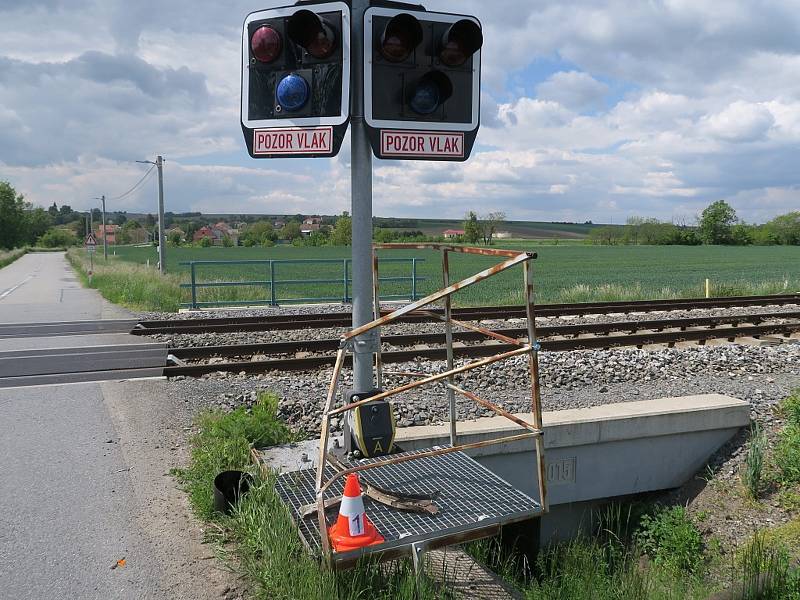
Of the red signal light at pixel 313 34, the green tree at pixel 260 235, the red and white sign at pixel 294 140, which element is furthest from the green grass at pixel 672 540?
the green tree at pixel 260 235

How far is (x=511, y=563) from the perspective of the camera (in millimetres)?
4988

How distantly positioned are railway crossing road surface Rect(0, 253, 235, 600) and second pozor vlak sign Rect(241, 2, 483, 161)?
2.64 metres

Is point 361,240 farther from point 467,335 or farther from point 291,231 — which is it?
point 291,231

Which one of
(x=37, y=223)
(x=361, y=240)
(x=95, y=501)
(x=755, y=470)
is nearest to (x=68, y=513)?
(x=95, y=501)

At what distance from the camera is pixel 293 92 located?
4.63 m

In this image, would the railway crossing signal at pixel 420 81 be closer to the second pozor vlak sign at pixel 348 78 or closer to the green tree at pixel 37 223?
the second pozor vlak sign at pixel 348 78

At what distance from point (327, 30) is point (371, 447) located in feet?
9.82

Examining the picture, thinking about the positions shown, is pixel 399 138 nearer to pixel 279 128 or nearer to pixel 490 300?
pixel 279 128

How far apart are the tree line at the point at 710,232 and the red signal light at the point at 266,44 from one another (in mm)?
108495

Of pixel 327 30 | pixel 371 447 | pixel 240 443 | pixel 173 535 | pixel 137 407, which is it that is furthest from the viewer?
pixel 137 407

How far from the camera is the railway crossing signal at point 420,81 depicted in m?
4.65

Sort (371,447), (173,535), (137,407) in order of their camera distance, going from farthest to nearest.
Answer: (137,407) < (371,447) < (173,535)

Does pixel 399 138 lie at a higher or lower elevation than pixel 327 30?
lower

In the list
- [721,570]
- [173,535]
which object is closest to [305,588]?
[173,535]
